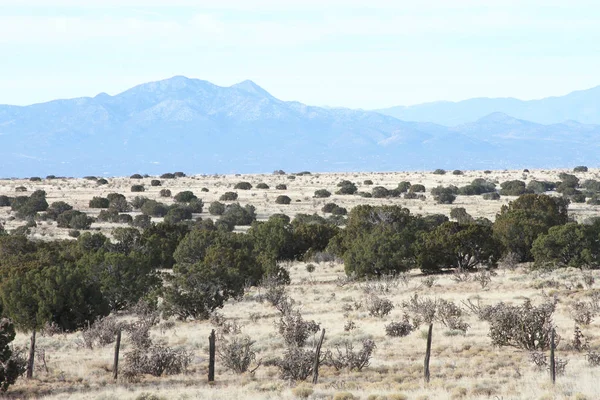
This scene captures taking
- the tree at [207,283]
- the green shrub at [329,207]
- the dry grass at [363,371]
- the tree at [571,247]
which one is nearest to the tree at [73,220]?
the green shrub at [329,207]

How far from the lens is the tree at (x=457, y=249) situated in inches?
1492

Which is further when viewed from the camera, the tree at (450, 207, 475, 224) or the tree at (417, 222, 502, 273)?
Answer: the tree at (450, 207, 475, 224)

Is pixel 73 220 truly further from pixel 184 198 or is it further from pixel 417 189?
pixel 417 189

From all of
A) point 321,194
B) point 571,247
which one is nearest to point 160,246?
point 571,247

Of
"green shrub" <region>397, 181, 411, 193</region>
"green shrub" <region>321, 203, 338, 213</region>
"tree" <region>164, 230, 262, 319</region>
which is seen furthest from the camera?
"green shrub" <region>397, 181, 411, 193</region>

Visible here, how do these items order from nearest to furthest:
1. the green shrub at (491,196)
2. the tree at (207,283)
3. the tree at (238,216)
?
the tree at (207,283)
the tree at (238,216)
the green shrub at (491,196)

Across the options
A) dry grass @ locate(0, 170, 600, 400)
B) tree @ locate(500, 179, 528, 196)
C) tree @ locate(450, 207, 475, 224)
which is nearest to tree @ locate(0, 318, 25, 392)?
dry grass @ locate(0, 170, 600, 400)

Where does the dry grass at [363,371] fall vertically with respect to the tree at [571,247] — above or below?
A: below

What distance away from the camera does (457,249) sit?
124ft

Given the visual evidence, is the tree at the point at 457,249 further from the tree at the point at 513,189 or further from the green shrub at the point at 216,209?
the tree at the point at 513,189

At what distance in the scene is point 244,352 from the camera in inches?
768

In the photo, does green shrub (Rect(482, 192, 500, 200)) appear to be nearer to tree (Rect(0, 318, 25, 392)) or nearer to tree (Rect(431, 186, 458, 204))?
tree (Rect(431, 186, 458, 204))

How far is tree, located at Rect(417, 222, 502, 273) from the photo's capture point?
37.9 metres

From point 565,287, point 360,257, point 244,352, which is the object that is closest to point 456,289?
point 565,287
